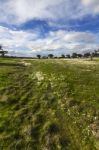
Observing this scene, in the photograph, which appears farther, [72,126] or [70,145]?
[72,126]

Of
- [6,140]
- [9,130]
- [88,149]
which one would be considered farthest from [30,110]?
[88,149]

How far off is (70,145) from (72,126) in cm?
431

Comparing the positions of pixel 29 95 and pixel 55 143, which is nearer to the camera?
pixel 55 143

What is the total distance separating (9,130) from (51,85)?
78.1 ft

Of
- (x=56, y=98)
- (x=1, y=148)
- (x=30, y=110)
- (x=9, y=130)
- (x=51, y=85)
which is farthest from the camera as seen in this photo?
(x=51, y=85)

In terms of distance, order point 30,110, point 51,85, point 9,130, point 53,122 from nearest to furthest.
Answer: point 9,130 < point 53,122 < point 30,110 < point 51,85

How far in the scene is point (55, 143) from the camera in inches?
900

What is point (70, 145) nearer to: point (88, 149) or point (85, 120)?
point (88, 149)

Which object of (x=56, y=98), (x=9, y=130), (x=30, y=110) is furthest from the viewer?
(x=56, y=98)

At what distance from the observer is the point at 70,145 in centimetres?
2256

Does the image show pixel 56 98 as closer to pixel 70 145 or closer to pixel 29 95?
pixel 29 95

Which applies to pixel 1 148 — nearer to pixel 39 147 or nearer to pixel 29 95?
pixel 39 147

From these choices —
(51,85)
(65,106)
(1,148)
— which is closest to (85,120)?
(65,106)

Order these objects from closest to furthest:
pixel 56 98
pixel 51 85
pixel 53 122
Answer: pixel 53 122, pixel 56 98, pixel 51 85
